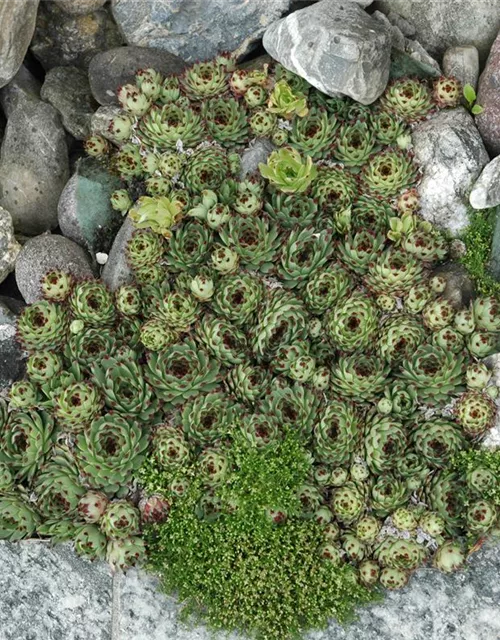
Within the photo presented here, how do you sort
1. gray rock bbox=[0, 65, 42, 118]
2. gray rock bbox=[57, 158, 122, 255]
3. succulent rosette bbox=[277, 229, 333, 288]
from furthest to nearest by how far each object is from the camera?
gray rock bbox=[0, 65, 42, 118], gray rock bbox=[57, 158, 122, 255], succulent rosette bbox=[277, 229, 333, 288]

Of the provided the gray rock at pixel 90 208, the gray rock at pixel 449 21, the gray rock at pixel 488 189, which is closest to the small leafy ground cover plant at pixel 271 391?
the gray rock at pixel 488 189

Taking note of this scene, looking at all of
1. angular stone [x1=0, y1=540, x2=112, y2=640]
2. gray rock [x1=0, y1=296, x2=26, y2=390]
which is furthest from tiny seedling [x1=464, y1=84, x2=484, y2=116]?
angular stone [x1=0, y1=540, x2=112, y2=640]

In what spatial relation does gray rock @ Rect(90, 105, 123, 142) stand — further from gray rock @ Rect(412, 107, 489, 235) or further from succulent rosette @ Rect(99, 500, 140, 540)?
succulent rosette @ Rect(99, 500, 140, 540)

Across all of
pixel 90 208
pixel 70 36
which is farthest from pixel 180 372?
pixel 70 36

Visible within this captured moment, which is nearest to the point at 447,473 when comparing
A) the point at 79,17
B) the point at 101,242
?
the point at 101,242

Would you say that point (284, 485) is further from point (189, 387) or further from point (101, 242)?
point (101, 242)

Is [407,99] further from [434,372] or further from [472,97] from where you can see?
[434,372]
